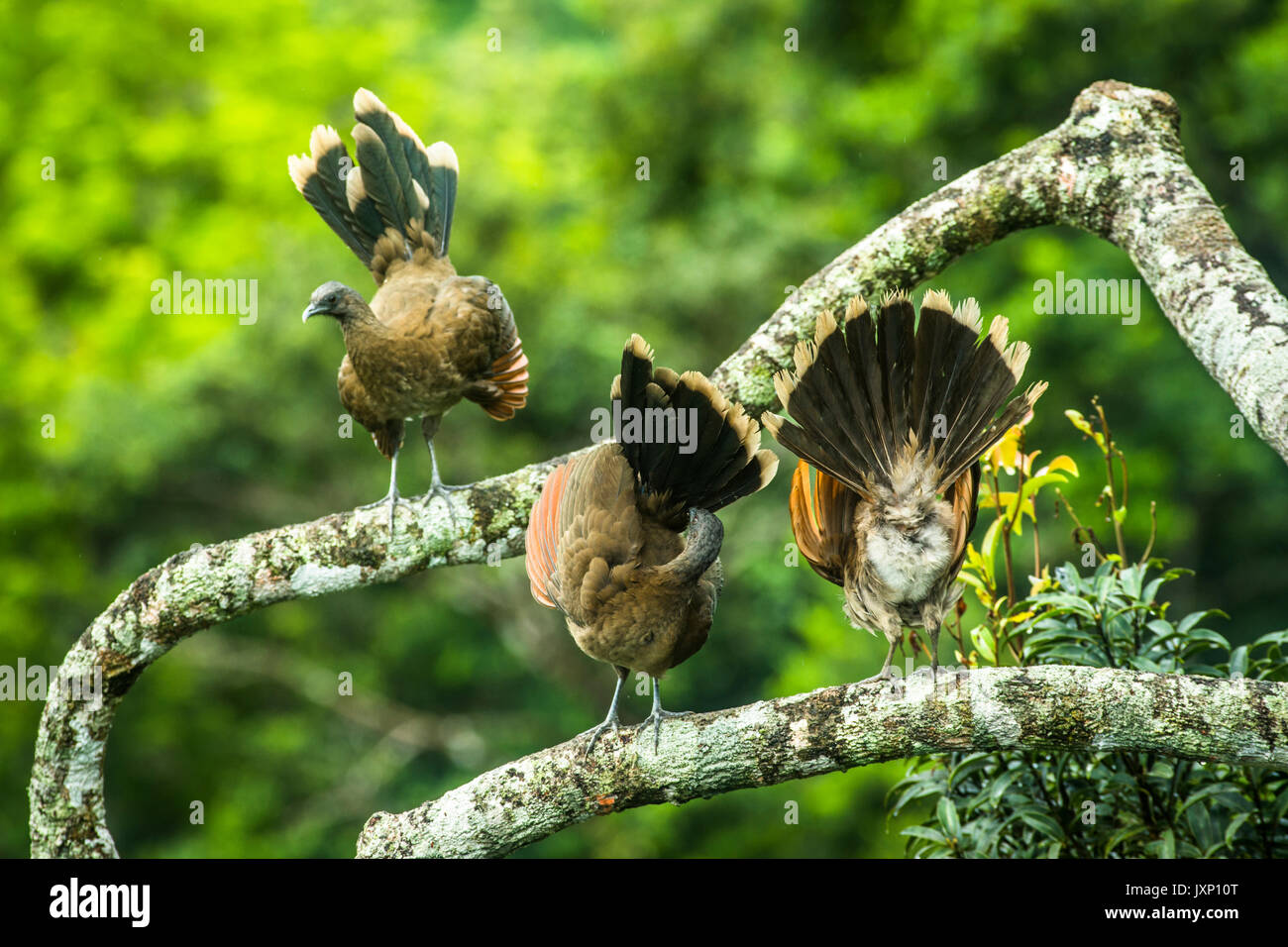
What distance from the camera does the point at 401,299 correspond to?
3150 millimetres

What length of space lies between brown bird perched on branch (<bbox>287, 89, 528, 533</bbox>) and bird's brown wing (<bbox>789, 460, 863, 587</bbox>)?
3.02 feet

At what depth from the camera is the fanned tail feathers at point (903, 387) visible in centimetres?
220

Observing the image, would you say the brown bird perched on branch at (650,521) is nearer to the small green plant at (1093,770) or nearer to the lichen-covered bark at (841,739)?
the lichen-covered bark at (841,739)

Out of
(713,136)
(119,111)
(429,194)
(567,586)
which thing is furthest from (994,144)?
(119,111)

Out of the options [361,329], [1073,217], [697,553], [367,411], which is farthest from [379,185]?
[1073,217]

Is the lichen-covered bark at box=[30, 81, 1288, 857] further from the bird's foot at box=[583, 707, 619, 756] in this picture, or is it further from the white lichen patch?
the bird's foot at box=[583, 707, 619, 756]

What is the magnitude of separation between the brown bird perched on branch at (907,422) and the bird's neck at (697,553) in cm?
23

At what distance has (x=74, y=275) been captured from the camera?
1009cm

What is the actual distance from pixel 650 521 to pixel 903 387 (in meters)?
0.56

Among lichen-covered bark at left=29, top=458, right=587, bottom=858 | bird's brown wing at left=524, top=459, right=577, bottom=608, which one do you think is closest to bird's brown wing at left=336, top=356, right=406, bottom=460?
lichen-covered bark at left=29, top=458, right=587, bottom=858

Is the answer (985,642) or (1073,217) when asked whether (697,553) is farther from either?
(1073,217)

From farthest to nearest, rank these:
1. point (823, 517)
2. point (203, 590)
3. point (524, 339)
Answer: point (524, 339), point (203, 590), point (823, 517)

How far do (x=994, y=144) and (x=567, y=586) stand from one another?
18.2ft

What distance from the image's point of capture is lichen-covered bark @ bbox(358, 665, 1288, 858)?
1.97 meters
